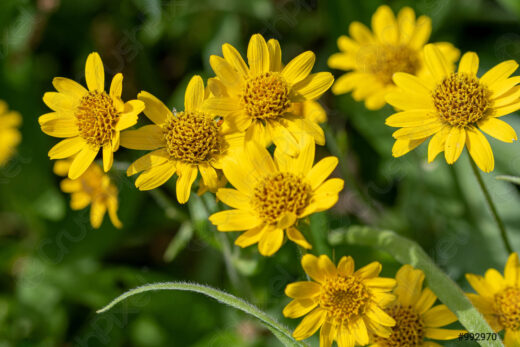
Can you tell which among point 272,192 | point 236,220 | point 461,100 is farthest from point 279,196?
point 461,100

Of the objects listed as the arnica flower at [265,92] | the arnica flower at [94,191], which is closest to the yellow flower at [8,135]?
the arnica flower at [94,191]

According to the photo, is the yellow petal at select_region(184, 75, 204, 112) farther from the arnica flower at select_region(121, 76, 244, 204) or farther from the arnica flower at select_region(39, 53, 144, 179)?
the arnica flower at select_region(39, 53, 144, 179)

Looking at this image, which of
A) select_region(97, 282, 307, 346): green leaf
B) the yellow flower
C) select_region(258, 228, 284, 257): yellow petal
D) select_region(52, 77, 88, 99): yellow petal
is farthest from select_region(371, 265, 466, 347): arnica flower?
the yellow flower

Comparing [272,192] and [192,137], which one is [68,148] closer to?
[192,137]

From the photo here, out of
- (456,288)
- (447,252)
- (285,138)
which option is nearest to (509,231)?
(447,252)

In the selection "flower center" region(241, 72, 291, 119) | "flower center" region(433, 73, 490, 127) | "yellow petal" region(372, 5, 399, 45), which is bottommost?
"flower center" region(241, 72, 291, 119)

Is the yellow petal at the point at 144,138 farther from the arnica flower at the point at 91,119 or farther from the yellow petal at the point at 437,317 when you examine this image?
the yellow petal at the point at 437,317

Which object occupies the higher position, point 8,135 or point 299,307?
point 8,135
